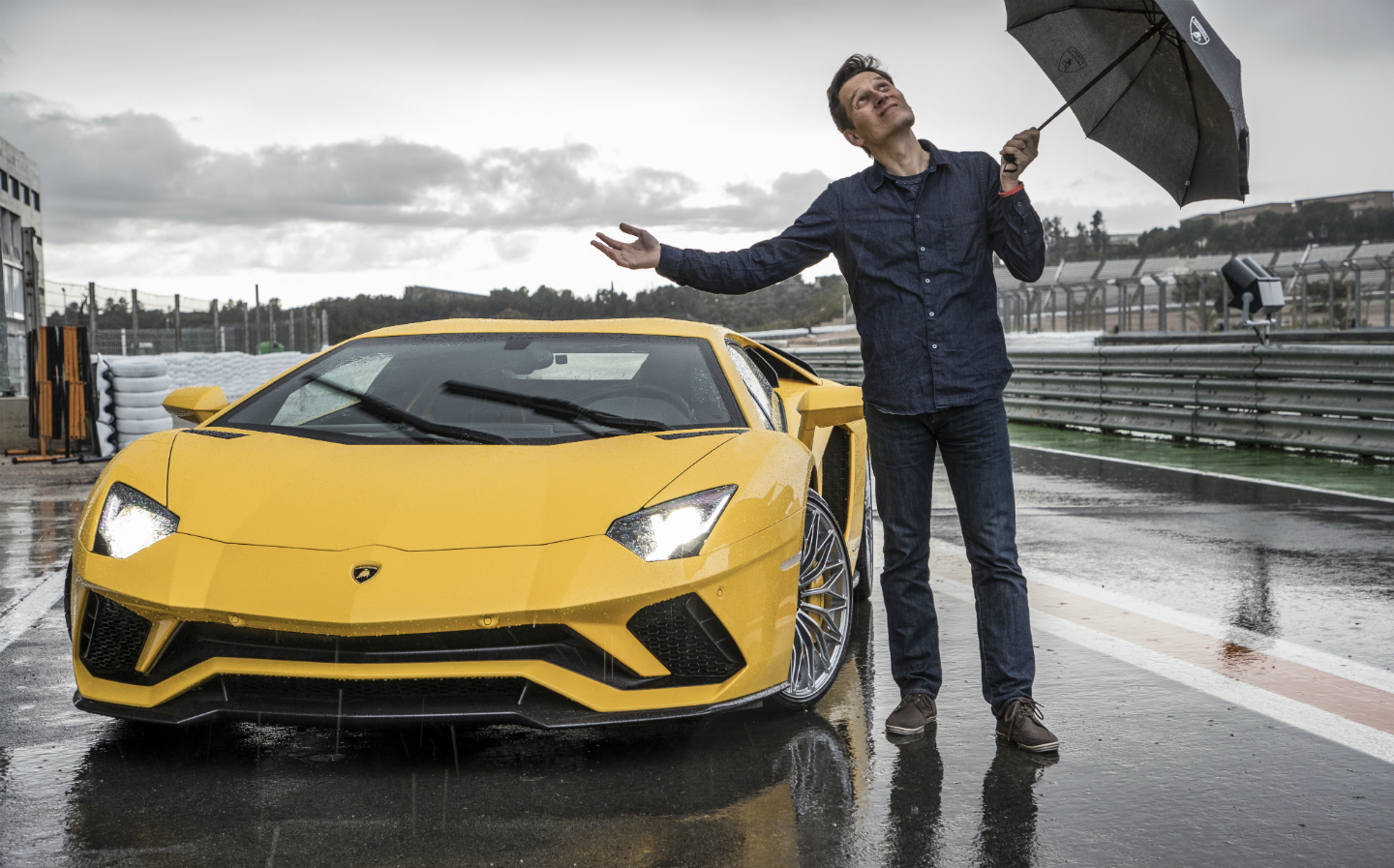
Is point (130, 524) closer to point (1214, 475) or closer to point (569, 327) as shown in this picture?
point (569, 327)

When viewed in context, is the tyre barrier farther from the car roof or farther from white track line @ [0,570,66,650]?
the car roof

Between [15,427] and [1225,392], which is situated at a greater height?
[1225,392]

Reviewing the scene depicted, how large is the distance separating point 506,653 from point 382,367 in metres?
1.85

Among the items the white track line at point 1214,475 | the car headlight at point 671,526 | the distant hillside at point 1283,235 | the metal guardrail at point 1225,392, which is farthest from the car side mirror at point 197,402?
the distant hillside at point 1283,235

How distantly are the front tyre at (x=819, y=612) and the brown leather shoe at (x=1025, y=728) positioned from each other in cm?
57

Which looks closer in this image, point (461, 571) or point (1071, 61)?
point (461, 571)

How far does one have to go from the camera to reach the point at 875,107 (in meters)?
3.66

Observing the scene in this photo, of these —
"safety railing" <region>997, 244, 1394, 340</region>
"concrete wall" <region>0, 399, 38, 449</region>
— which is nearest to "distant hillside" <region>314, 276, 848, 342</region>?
"concrete wall" <region>0, 399, 38, 449</region>

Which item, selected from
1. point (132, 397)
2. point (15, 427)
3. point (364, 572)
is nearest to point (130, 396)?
point (132, 397)

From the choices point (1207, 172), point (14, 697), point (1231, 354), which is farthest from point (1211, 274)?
point (14, 697)

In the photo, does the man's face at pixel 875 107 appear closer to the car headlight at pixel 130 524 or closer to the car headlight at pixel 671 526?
the car headlight at pixel 671 526

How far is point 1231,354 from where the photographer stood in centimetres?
1305

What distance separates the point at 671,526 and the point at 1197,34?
1.95 m

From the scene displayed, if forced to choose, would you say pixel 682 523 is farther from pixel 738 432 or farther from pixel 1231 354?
pixel 1231 354
